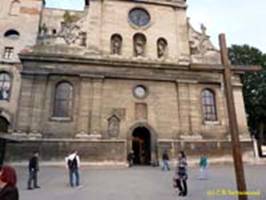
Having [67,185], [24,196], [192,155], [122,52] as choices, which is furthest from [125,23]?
[24,196]

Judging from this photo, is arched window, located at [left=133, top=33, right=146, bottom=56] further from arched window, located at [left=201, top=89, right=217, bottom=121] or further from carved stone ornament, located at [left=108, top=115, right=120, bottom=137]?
arched window, located at [left=201, top=89, right=217, bottom=121]

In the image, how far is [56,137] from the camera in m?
19.0

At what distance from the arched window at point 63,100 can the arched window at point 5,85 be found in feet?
14.8

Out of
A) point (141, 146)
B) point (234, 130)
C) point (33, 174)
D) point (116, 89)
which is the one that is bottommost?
point (33, 174)

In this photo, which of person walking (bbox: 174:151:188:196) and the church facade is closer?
person walking (bbox: 174:151:188:196)

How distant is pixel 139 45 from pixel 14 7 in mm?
12097

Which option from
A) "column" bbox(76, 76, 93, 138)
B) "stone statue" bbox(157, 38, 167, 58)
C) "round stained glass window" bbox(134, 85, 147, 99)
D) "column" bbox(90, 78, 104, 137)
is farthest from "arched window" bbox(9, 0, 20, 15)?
"round stained glass window" bbox(134, 85, 147, 99)

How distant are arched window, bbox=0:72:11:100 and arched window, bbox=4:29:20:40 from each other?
11.7 ft

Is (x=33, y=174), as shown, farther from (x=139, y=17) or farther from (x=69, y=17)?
(x=69, y=17)

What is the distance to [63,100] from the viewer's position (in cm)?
2036

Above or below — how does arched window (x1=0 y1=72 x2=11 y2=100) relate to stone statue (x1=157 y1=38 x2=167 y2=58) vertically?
below

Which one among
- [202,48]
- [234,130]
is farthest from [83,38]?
[234,130]

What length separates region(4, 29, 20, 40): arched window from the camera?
23778mm

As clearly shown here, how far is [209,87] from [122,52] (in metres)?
7.76
